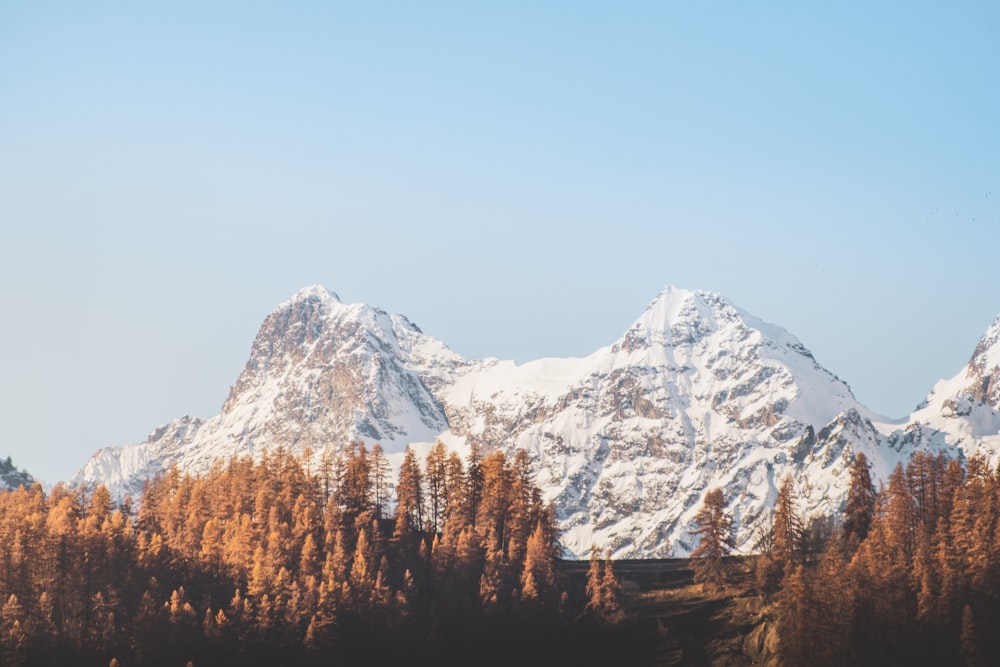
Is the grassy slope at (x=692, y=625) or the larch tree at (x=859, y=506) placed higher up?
the larch tree at (x=859, y=506)

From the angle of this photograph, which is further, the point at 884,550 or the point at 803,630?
the point at 884,550

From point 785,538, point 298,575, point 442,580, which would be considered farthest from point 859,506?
point 298,575

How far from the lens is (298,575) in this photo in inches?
6732

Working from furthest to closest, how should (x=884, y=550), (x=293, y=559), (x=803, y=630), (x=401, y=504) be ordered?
(x=401, y=504), (x=293, y=559), (x=884, y=550), (x=803, y=630)

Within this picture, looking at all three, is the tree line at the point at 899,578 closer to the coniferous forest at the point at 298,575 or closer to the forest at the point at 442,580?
the forest at the point at 442,580

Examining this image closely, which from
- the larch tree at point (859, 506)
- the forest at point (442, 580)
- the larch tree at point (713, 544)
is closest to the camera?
the forest at point (442, 580)

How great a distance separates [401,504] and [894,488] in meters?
54.6

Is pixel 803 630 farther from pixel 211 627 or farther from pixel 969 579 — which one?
pixel 211 627

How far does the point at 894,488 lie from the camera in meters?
172

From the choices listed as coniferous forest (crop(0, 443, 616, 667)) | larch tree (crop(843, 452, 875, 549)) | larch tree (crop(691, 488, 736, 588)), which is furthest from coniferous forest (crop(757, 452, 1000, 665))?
coniferous forest (crop(0, 443, 616, 667))

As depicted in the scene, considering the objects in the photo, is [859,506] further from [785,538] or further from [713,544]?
[713,544]

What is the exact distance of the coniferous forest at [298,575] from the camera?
15888 cm

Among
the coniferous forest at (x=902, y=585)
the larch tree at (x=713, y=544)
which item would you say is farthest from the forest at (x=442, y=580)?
the larch tree at (x=713, y=544)

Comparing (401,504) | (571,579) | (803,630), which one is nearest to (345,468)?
(401,504)
